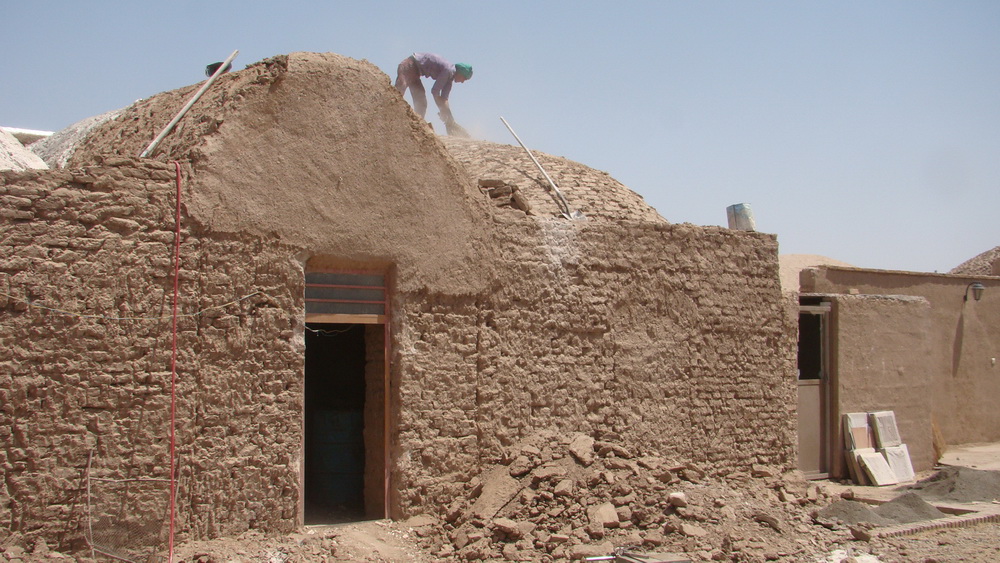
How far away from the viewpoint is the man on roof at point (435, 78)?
13.2 m

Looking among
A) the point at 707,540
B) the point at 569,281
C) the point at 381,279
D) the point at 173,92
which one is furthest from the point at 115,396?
the point at 707,540

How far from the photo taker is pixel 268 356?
6746mm

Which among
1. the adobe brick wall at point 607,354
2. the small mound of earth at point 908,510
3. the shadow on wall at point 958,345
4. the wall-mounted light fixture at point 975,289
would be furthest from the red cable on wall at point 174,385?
the wall-mounted light fixture at point 975,289

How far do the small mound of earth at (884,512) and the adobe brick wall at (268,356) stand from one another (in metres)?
1.03

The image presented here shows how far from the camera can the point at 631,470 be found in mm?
8016

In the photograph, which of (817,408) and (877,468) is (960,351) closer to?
(877,468)

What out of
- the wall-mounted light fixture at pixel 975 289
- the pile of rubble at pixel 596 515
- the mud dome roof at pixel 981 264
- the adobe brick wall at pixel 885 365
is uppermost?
the mud dome roof at pixel 981 264

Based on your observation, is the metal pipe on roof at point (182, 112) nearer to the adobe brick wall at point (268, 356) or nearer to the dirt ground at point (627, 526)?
the adobe brick wall at point (268, 356)

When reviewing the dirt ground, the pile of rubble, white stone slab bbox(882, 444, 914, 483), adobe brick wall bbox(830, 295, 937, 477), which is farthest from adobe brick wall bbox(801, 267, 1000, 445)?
the pile of rubble

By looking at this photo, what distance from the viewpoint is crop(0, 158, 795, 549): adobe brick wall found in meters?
5.95

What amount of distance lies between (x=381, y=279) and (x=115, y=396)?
7.56 feet

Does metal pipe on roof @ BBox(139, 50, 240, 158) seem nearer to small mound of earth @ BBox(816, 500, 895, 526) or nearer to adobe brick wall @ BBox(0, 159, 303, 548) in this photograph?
adobe brick wall @ BBox(0, 159, 303, 548)

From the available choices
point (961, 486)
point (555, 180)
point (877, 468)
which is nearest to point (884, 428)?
point (877, 468)

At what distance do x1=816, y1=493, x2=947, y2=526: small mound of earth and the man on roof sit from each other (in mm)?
7306
